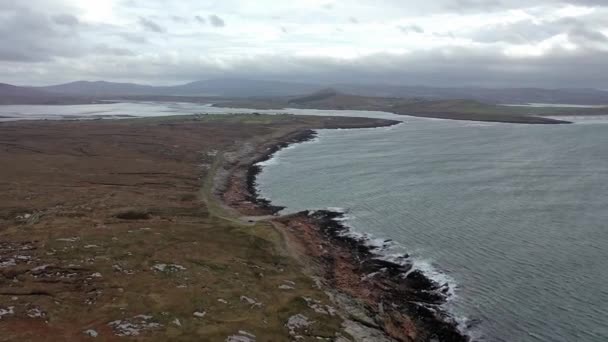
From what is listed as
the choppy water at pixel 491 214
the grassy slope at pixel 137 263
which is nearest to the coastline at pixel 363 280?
the choppy water at pixel 491 214

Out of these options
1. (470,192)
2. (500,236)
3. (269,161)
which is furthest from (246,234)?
(269,161)

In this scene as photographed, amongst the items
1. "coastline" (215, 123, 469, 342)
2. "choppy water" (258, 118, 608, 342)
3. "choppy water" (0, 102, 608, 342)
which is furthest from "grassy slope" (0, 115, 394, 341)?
"choppy water" (0, 102, 608, 342)

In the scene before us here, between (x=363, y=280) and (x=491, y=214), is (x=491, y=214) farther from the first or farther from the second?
(x=363, y=280)

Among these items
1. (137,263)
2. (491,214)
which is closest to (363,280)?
(137,263)

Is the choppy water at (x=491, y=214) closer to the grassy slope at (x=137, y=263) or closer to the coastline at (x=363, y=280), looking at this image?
the coastline at (x=363, y=280)

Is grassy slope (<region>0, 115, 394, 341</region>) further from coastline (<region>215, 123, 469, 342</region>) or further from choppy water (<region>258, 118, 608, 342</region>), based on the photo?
choppy water (<region>258, 118, 608, 342</region>)
